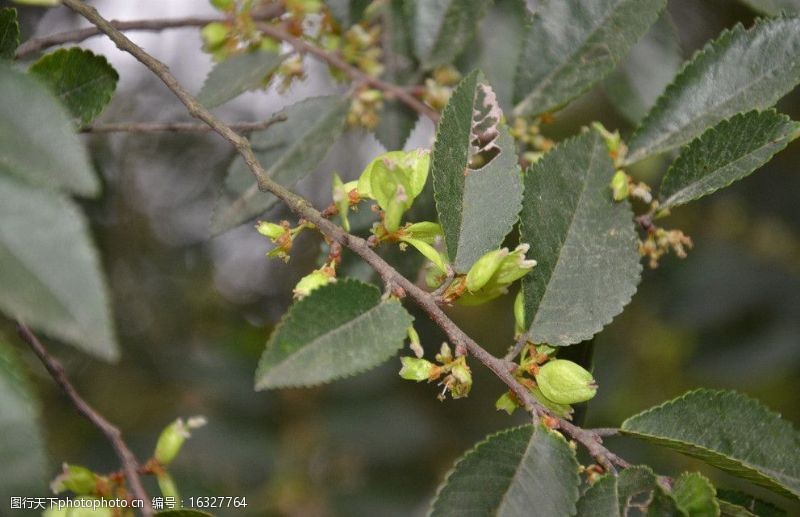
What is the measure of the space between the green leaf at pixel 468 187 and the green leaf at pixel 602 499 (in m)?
0.23

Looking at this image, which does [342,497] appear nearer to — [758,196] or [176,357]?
[176,357]

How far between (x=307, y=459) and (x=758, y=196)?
155cm

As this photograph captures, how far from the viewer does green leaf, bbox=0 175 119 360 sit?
463mm

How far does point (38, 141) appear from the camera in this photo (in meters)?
0.51

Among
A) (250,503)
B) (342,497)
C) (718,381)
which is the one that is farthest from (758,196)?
(250,503)

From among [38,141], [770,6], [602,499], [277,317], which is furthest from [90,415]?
[277,317]

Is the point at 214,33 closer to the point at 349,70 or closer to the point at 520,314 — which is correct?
the point at 349,70

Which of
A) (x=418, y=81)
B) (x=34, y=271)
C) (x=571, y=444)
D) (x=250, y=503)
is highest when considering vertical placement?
(x=418, y=81)

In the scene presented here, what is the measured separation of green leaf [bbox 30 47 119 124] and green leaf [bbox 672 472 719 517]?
67 cm

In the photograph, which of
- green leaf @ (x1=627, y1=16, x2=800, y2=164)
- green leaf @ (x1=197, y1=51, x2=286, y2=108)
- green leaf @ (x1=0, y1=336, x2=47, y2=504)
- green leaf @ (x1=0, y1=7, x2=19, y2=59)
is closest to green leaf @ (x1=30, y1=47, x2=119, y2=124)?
green leaf @ (x1=0, y1=7, x2=19, y2=59)

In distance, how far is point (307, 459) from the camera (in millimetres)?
1956

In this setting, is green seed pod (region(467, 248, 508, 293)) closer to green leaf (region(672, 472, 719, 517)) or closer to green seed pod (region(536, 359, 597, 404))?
green seed pod (region(536, 359, 597, 404))

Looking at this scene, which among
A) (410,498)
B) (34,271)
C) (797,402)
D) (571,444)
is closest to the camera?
(34,271)

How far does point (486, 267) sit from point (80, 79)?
469 mm
